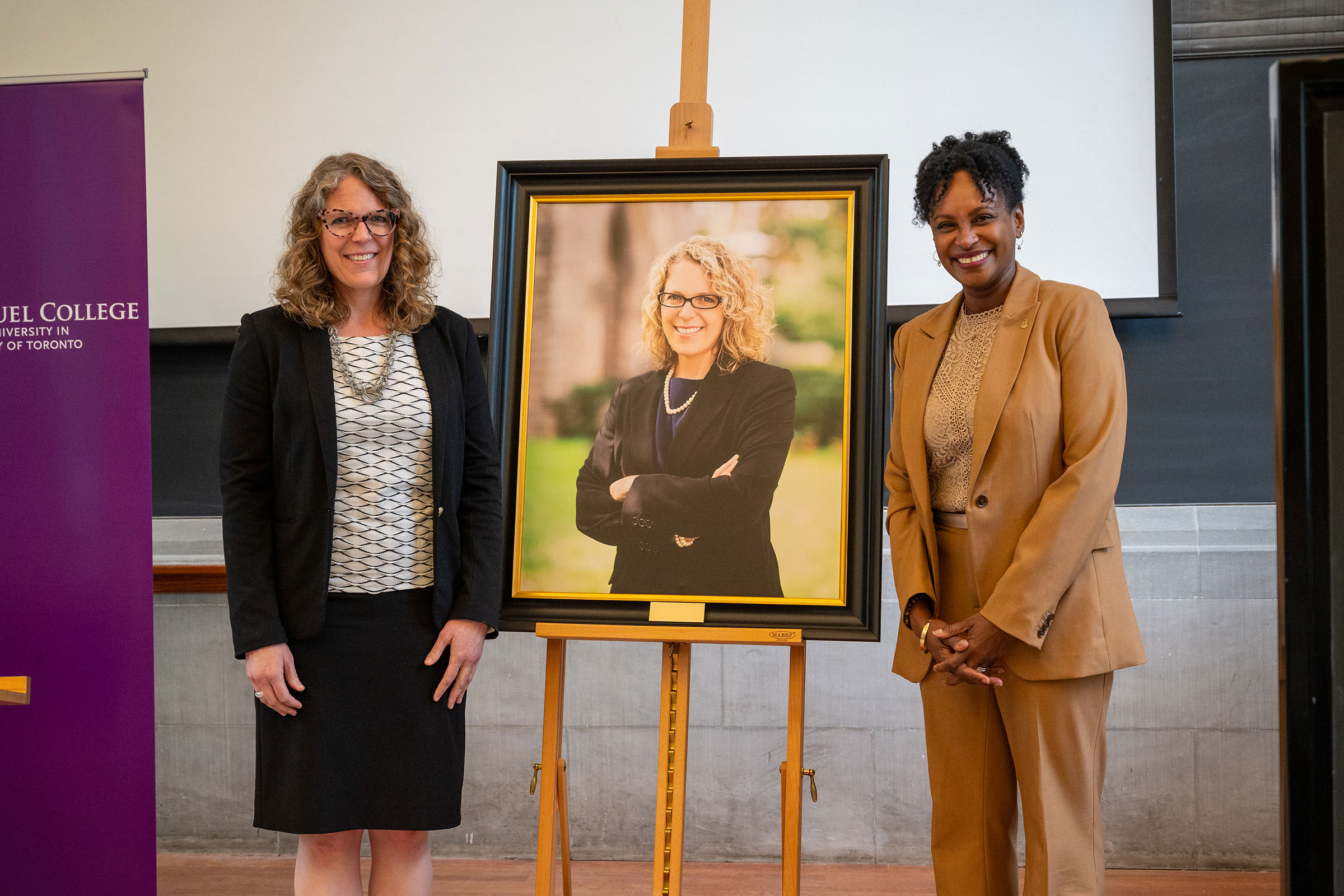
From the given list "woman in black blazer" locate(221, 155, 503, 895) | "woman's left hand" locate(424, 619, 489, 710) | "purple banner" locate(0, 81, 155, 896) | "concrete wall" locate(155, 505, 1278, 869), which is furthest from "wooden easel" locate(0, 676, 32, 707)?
"concrete wall" locate(155, 505, 1278, 869)

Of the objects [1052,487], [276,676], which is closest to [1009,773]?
[1052,487]

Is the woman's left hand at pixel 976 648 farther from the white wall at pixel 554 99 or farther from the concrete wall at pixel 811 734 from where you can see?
the white wall at pixel 554 99

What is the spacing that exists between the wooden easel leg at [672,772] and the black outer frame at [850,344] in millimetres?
134

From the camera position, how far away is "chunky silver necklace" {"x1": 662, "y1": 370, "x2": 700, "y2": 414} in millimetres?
2047

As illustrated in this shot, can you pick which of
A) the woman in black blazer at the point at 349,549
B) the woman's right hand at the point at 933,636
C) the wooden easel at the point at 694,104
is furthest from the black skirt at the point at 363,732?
the wooden easel at the point at 694,104

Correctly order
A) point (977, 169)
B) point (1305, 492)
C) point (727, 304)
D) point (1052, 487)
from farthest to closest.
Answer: point (727, 304), point (977, 169), point (1052, 487), point (1305, 492)

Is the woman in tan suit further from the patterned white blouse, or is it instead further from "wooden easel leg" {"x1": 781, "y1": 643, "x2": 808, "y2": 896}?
the patterned white blouse

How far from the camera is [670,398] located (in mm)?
2057

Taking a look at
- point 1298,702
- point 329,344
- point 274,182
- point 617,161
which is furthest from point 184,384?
point 1298,702

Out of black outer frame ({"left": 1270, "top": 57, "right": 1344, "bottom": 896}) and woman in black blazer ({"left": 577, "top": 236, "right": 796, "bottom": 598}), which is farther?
woman in black blazer ({"left": 577, "top": 236, "right": 796, "bottom": 598})

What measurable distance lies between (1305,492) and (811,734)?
2.32 meters

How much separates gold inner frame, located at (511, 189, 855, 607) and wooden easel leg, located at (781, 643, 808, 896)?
20 cm

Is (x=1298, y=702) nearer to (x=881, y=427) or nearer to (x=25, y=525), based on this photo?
(x=881, y=427)

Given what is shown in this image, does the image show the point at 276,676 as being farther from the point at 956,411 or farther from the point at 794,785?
the point at 956,411
